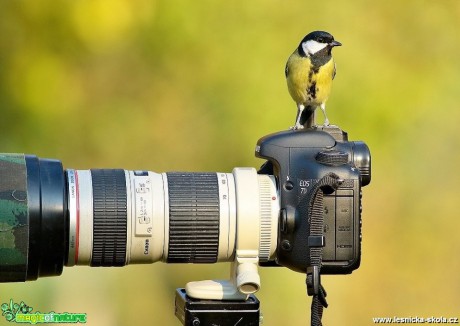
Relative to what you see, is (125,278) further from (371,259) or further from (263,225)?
(263,225)

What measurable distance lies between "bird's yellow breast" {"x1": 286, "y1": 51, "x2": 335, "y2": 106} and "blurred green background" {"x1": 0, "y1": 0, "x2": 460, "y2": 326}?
1.08 meters

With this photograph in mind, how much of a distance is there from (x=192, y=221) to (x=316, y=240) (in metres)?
0.21

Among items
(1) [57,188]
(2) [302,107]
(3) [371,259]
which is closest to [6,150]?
(3) [371,259]

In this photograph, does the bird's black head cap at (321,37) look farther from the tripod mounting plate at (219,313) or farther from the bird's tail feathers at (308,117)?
the tripod mounting plate at (219,313)

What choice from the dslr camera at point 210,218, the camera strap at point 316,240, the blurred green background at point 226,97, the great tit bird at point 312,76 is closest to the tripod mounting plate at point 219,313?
the dslr camera at point 210,218

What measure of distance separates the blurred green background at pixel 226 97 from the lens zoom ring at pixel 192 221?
1477 mm

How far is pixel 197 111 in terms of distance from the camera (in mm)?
4133

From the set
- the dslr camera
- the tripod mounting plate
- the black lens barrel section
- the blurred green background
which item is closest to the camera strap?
the dslr camera

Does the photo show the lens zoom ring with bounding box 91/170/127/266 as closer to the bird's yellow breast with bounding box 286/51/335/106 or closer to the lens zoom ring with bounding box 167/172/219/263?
the lens zoom ring with bounding box 167/172/219/263

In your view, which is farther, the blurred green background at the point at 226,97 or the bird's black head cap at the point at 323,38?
the blurred green background at the point at 226,97

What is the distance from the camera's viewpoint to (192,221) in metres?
2.43

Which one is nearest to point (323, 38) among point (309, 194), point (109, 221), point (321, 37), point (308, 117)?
point (321, 37)

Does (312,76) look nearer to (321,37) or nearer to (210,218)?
(321,37)

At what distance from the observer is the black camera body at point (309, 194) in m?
2.43
